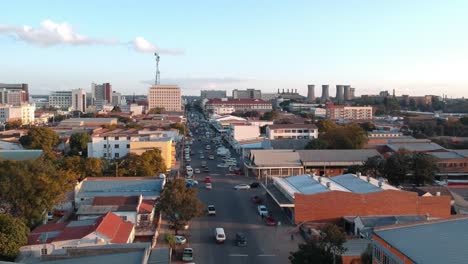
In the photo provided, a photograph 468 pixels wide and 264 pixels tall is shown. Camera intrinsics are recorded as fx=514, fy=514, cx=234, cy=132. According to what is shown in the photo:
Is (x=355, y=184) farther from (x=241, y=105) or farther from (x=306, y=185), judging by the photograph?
(x=241, y=105)

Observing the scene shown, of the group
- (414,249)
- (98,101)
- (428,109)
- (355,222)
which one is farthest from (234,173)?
(98,101)

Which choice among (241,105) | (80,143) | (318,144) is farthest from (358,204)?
(241,105)

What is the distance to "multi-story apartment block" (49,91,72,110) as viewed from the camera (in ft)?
220

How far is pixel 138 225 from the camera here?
9.76m

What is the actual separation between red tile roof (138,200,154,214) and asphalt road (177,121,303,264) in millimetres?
885

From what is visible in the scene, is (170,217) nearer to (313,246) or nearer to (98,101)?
(313,246)

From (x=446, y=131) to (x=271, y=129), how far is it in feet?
35.5

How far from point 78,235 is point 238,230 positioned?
10.3ft

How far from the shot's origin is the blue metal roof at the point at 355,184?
423 inches

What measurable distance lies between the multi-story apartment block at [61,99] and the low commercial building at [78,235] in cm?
6060

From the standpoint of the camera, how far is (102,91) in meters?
82.7

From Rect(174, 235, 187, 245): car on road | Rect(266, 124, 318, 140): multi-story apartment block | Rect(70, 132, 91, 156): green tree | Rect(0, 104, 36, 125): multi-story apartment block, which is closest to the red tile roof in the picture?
Rect(174, 235, 187, 245): car on road

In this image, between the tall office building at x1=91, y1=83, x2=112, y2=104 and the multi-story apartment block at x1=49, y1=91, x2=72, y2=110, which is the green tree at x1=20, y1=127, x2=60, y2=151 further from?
the tall office building at x1=91, y1=83, x2=112, y2=104

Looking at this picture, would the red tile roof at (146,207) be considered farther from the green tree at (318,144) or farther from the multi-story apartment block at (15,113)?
the multi-story apartment block at (15,113)
